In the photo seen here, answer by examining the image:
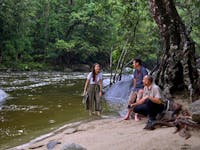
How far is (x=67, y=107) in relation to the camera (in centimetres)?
1727

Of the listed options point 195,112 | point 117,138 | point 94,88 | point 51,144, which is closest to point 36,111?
point 94,88

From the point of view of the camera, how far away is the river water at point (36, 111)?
12.3m

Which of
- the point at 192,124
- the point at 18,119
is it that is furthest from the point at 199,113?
the point at 18,119

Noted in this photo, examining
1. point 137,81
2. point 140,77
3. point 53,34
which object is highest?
point 53,34

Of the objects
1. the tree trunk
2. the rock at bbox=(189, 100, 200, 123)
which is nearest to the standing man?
the tree trunk

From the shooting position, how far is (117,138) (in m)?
9.27

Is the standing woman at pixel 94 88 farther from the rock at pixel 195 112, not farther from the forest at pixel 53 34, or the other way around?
the forest at pixel 53 34

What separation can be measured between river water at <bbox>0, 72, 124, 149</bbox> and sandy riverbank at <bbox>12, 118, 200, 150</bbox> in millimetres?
1284

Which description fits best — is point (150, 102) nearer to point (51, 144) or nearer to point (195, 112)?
point (195, 112)

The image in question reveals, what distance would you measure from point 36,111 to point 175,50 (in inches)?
251

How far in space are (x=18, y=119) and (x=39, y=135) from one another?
277 cm

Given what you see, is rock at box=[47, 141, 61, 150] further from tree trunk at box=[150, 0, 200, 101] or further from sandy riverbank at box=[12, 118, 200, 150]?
tree trunk at box=[150, 0, 200, 101]

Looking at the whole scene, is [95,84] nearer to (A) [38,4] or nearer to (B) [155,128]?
(B) [155,128]

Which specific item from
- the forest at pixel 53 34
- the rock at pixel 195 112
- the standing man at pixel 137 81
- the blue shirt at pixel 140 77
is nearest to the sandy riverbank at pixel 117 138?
the rock at pixel 195 112
